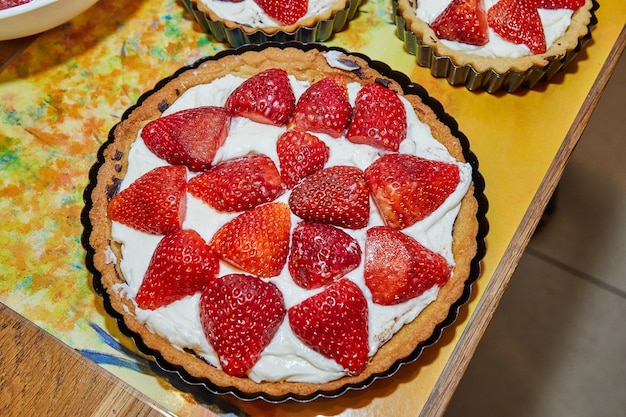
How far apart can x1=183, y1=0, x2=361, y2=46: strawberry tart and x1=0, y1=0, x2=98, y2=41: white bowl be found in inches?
15.2

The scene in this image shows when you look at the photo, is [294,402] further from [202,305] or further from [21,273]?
[21,273]

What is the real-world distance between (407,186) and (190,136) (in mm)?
604

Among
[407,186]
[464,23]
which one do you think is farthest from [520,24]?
[407,186]

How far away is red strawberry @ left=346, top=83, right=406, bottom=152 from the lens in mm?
1768

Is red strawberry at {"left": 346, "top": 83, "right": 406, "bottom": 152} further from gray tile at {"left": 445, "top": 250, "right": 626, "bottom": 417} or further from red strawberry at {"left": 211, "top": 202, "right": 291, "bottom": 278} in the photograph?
gray tile at {"left": 445, "top": 250, "right": 626, "bottom": 417}

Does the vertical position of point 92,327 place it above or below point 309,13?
below

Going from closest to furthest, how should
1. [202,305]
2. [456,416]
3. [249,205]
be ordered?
[202,305], [249,205], [456,416]

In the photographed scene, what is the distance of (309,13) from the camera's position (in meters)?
2.13

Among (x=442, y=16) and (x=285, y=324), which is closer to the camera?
(x=285, y=324)

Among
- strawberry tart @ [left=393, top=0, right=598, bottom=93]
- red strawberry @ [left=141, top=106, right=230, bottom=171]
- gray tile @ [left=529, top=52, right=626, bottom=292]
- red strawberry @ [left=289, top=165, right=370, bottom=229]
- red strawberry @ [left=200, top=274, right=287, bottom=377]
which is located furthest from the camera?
gray tile @ [left=529, top=52, right=626, bottom=292]

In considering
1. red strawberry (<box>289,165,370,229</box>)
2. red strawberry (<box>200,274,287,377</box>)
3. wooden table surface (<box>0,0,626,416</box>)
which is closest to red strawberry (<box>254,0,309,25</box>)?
wooden table surface (<box>0,0,626,416</box>)

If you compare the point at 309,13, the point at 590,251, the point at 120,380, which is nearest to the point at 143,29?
the point at 309,13

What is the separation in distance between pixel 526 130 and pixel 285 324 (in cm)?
102

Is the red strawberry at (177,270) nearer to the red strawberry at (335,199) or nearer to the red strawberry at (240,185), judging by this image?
the red strawberry at (240,185)
